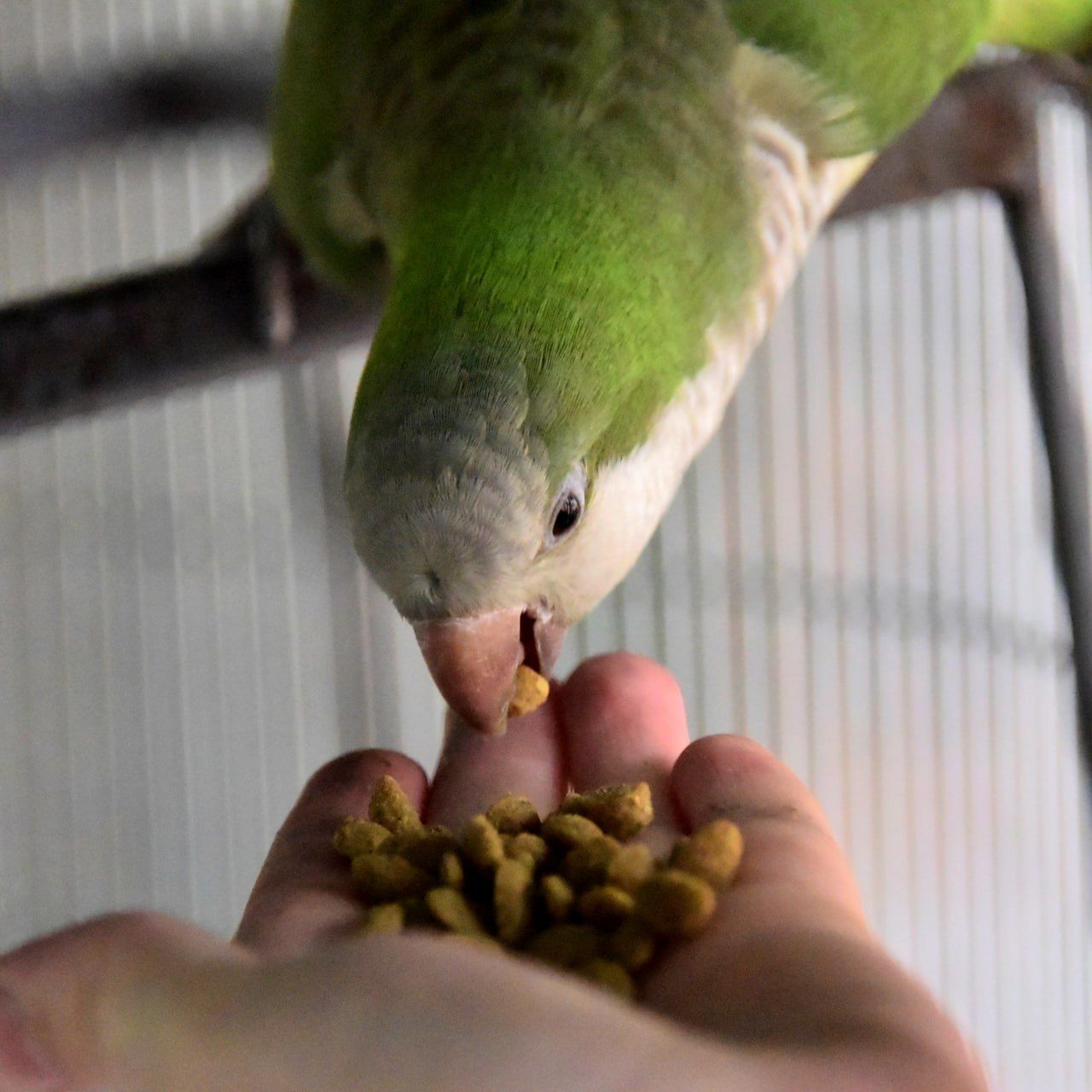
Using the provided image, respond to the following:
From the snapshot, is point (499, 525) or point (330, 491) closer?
point (499, 525)

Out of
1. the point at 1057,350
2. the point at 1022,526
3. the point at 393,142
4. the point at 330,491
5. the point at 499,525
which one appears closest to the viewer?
the point at 499,525

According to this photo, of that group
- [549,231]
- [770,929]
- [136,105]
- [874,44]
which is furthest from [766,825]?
[136,105]

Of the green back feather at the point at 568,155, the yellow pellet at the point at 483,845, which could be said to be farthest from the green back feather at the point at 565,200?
the yellow pellet at the point at 483,845

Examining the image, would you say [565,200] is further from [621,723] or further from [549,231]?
[621,723]

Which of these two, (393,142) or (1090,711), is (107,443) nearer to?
(393,142)

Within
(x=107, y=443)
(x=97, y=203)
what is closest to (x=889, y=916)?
(x=107, y=443)
